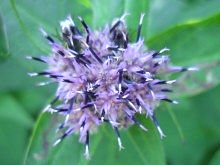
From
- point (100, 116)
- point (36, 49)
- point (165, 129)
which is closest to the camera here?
point (100, 116)

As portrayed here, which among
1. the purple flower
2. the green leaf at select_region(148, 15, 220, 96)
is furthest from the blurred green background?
the purple flower

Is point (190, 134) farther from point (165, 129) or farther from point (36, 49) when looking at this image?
point (36, 49)

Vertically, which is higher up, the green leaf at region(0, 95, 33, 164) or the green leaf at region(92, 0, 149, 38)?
the green leaf at region(92, 0, 149, 38)

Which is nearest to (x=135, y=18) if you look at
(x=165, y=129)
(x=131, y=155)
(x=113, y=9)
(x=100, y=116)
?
(x=113, y=9)

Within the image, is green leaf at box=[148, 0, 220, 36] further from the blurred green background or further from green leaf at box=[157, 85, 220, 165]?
the blurred green background

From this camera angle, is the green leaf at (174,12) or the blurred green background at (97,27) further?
the green leaf at (174,12)

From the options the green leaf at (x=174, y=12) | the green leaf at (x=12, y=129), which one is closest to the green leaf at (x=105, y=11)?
the green leaf at (x=174, y=12)

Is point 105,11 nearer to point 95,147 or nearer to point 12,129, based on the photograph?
point 95,147

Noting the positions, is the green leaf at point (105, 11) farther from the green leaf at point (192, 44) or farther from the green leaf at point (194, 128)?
the green leaf at point (194, 128)
